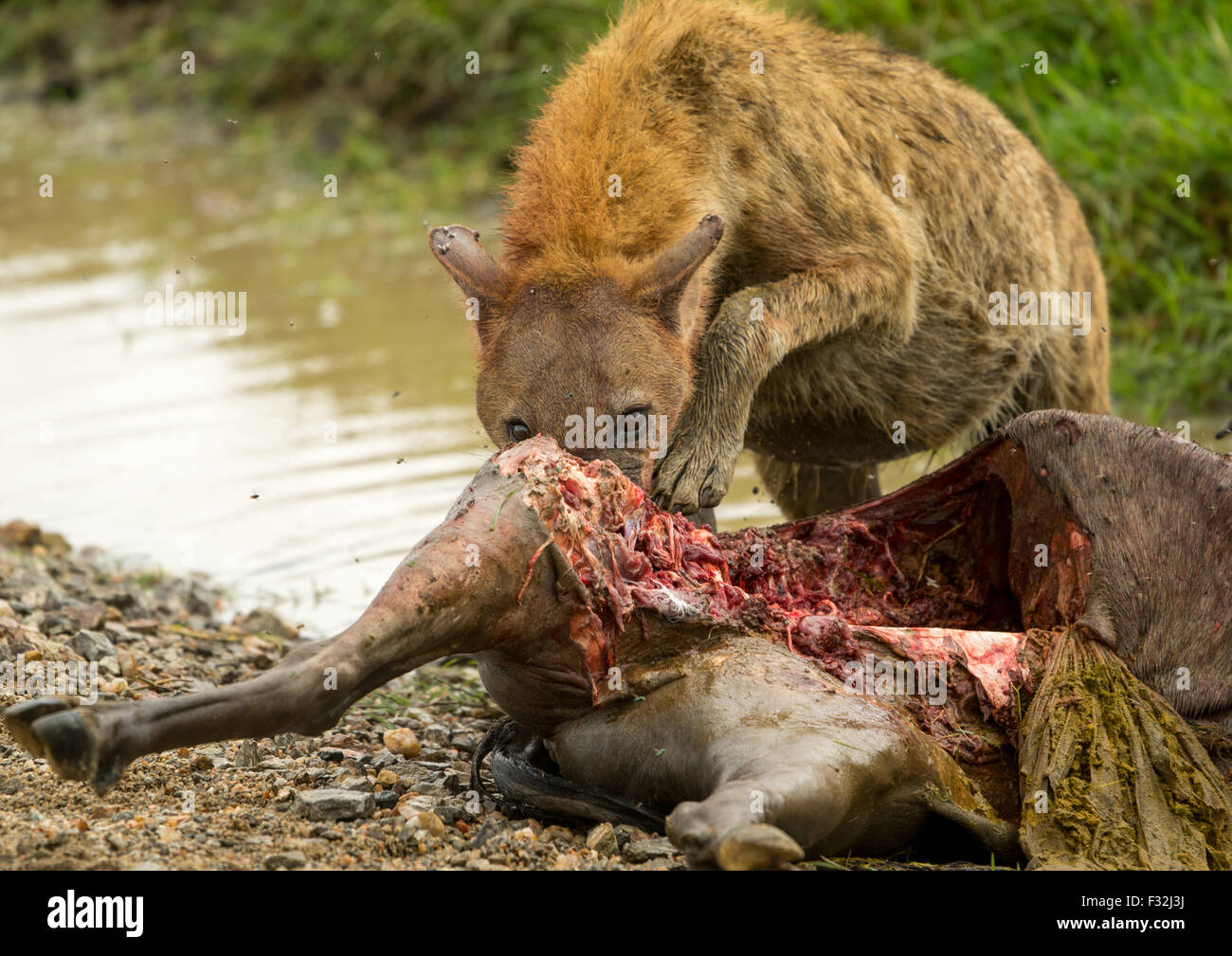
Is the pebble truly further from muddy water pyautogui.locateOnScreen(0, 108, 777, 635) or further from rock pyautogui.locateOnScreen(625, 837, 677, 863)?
rock pyautogui.locateOnScreen(625, 837, 677, 863)

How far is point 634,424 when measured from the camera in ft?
14.5

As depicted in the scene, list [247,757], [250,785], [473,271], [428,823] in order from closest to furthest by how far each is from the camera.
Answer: [428,823] → [250,785] → [247,757] → [473,271]

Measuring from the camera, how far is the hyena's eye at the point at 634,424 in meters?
4.38

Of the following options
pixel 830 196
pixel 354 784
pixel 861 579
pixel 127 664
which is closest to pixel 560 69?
pixel 830 196

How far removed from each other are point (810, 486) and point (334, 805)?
130 inches

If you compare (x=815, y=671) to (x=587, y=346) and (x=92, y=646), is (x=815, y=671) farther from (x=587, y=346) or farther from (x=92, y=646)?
(x=92, y=646)

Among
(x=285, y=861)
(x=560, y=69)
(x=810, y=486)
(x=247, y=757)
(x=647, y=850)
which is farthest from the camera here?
(x=560, y=69)

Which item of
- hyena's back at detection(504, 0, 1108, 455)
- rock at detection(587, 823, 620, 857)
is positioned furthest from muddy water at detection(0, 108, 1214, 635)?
rock at detection(587, 823, 620, 857)

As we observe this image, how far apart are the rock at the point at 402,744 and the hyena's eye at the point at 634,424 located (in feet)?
3.23

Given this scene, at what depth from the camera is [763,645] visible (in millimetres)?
3697

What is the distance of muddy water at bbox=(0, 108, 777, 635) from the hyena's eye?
727mm

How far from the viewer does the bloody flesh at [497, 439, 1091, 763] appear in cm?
362

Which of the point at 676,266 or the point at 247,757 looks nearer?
the point at 247,757

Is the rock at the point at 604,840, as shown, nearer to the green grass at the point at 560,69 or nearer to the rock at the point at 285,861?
the rock at the point at 285,861
